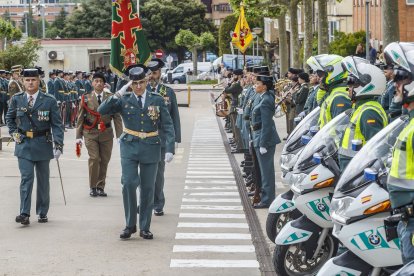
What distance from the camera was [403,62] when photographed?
7.05 meters

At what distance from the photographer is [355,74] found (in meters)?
9.77

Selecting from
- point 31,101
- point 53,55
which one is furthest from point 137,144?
point 53,55

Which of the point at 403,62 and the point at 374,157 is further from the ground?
the point at 403,62

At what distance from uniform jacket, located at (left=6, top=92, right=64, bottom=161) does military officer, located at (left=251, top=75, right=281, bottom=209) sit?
2.80m

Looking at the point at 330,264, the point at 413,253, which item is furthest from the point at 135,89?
the point at 413,253

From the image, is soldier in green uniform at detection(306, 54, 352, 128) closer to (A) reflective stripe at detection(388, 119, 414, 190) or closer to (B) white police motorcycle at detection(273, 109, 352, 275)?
(B) white police motorcycle at detection(273, 109, 352, 275)

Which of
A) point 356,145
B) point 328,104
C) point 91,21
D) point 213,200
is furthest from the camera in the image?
point 91,21

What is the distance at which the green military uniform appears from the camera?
9.49 meters

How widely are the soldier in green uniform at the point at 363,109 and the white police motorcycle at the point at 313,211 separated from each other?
0.16 m

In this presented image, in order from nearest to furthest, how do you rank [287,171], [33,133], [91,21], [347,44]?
[287,171] → [33,133] → [347,44] → [91,21]

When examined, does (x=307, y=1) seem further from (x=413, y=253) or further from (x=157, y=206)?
(x=413, y=253)

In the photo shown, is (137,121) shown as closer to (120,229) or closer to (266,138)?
(120,229)

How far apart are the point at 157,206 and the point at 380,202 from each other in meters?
6.83

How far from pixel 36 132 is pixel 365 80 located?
17.1 ft
